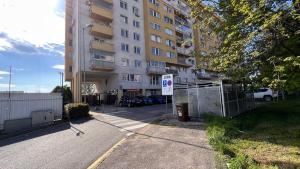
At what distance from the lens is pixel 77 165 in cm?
619

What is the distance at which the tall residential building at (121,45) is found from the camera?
1252 inches

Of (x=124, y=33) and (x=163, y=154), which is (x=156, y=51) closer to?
(x=124, y=33)

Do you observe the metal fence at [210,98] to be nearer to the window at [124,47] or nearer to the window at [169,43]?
the window at [124,47]

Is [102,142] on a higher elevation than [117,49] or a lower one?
lower

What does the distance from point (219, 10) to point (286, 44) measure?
3809 millimetres

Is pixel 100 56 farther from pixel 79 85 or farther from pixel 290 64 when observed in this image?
pixel 290 64

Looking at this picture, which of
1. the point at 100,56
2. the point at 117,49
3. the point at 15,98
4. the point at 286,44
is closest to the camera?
the point at 286,44

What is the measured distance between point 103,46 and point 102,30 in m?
2.73

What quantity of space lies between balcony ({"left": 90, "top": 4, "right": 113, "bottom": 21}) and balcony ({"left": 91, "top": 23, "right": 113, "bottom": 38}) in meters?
1.68

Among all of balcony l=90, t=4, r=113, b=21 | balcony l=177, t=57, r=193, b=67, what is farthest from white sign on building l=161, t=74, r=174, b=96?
balcony l=177, t=57, r=193, b=67

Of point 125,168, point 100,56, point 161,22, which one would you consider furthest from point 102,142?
point 161,22

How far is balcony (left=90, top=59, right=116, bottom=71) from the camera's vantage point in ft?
101

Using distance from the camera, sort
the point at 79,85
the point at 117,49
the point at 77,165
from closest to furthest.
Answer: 1. the point at 77,165
2. the point at 79,85
3. the point at 117,49

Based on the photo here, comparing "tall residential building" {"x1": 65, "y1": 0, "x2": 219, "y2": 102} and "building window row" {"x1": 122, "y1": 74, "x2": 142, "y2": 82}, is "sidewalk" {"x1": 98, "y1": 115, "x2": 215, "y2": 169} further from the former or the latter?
"building window row" {"x1": 122, "y1": 74, "x2": 142, "y2": 82}
